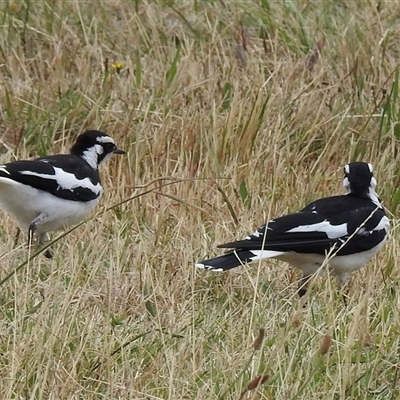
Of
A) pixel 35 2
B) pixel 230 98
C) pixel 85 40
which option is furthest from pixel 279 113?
pixel 35 2

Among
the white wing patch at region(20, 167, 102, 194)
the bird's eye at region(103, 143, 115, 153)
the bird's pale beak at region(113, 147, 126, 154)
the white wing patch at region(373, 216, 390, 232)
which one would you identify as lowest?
the white wing patch at region(373, 216, 390, 232)

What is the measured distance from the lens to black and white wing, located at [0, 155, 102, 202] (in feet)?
21.4

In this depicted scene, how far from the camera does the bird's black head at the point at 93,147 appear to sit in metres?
7.33

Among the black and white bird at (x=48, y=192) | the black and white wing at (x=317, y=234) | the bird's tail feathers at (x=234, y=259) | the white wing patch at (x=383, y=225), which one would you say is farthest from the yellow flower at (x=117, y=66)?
the bird's tail feathers at (x=234, y=259)

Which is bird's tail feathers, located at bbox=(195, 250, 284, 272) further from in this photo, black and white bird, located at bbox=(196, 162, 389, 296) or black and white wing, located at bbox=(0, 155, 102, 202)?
black and white wing, located at bbox=(0, 155, 102, 202)

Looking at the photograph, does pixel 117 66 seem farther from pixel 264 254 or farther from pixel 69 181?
pixel 264 254

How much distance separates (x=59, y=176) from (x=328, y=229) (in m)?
1.56

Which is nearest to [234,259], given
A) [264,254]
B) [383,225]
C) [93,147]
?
[264,254]

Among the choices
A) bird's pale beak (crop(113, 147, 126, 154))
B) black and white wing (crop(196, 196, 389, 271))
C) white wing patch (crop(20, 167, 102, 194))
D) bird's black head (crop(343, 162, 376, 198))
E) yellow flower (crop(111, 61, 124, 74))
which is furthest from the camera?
yellow flower (crop(111, 61, 124, 74))

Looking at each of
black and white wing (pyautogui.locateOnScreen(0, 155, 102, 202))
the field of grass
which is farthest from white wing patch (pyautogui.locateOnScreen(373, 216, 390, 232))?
black and white wing (pyautogui.locateOnScreen(0, 155, 102, 202))

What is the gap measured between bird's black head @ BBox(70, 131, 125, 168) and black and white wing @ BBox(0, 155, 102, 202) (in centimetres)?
21

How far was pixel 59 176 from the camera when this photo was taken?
677 cm

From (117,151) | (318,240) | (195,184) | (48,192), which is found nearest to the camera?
(318,240)

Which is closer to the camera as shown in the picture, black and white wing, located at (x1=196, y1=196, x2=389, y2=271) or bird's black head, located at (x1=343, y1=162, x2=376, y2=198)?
black and white wing, located at (x1=196, y1=196, x2=389, y2=271)
